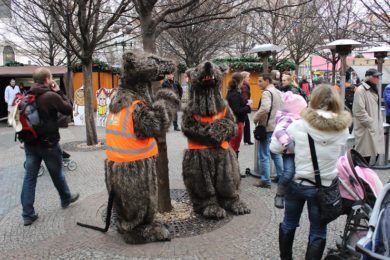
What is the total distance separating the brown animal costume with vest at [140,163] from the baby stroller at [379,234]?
215cm

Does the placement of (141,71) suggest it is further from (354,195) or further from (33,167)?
(354,195)

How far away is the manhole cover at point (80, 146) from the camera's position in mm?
9984

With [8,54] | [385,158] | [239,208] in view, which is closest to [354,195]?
[239,208]

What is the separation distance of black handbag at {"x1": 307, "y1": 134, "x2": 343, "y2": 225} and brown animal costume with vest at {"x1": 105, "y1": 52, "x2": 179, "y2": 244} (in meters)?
1.55

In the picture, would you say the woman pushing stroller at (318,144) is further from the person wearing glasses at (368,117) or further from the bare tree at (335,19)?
the bare tree at (335,19)

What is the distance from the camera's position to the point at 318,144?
3.32m

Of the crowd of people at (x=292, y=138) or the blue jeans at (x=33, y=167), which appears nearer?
the crowd of people at (x=292, y=138)

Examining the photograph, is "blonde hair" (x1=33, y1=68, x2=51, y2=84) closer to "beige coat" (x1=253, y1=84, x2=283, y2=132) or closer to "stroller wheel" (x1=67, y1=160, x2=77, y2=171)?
"stroller wheel" (x1=67, y1=160, x2=77, y2=171)

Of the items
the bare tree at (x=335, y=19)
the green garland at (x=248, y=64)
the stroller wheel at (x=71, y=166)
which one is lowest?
the stroller wheel at (x=71, y=166)

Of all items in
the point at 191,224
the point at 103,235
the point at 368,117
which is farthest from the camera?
the point at 368,117

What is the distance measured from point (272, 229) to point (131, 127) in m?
2.08

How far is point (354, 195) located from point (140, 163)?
210cm

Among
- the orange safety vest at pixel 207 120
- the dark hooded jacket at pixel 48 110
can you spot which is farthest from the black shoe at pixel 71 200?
the orange safety vest at pixel 207 120

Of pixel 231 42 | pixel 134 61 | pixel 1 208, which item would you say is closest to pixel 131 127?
pixel 134 61
